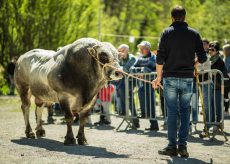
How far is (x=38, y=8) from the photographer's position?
114ft

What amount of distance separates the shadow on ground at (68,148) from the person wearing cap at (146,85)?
126 inches

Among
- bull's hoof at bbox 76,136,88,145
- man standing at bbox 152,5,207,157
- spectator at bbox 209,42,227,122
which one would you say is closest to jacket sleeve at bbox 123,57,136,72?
spectator at bbox 209,42,227,122

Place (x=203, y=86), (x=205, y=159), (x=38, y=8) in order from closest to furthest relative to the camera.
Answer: (x=205, y=159) → (x=203, y=86) → (x=38, y=8)

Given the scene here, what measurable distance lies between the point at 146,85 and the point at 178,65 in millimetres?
5081

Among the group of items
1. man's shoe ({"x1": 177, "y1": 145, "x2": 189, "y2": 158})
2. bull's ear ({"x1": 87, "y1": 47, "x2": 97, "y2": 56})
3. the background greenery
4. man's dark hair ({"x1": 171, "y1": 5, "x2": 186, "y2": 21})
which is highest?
the background greenery

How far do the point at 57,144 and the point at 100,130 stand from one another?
3.06 m

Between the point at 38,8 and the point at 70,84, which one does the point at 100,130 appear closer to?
the point at 70,84

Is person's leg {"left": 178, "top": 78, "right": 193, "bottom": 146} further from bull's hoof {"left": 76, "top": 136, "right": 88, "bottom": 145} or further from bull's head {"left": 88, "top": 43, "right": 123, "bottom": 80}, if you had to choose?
bull's hoof {"left": 76, "top": 136, "right": 88, "bottom": 145}

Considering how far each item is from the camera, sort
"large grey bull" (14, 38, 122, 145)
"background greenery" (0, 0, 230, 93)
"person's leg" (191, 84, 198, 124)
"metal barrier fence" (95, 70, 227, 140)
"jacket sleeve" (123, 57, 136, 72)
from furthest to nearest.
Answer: "background greenery" (0, 0, 230, 93)
"jacket sleeve" (123, 57, 136, 72)
"person's leg" (191, 84, 198, 124)
"metal barrier fence" (95, 70, 227, 140)
"large grey bull" (14, 38, 122, 145)

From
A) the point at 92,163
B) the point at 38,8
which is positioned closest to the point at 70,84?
the point at 92,163

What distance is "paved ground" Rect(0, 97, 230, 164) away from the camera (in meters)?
9.04

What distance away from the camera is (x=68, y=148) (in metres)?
10.5

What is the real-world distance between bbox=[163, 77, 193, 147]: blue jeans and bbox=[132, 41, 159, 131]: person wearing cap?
4.56 m

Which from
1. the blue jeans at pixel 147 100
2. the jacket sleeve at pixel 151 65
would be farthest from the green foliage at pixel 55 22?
the blue jeans at pixel 147 100
